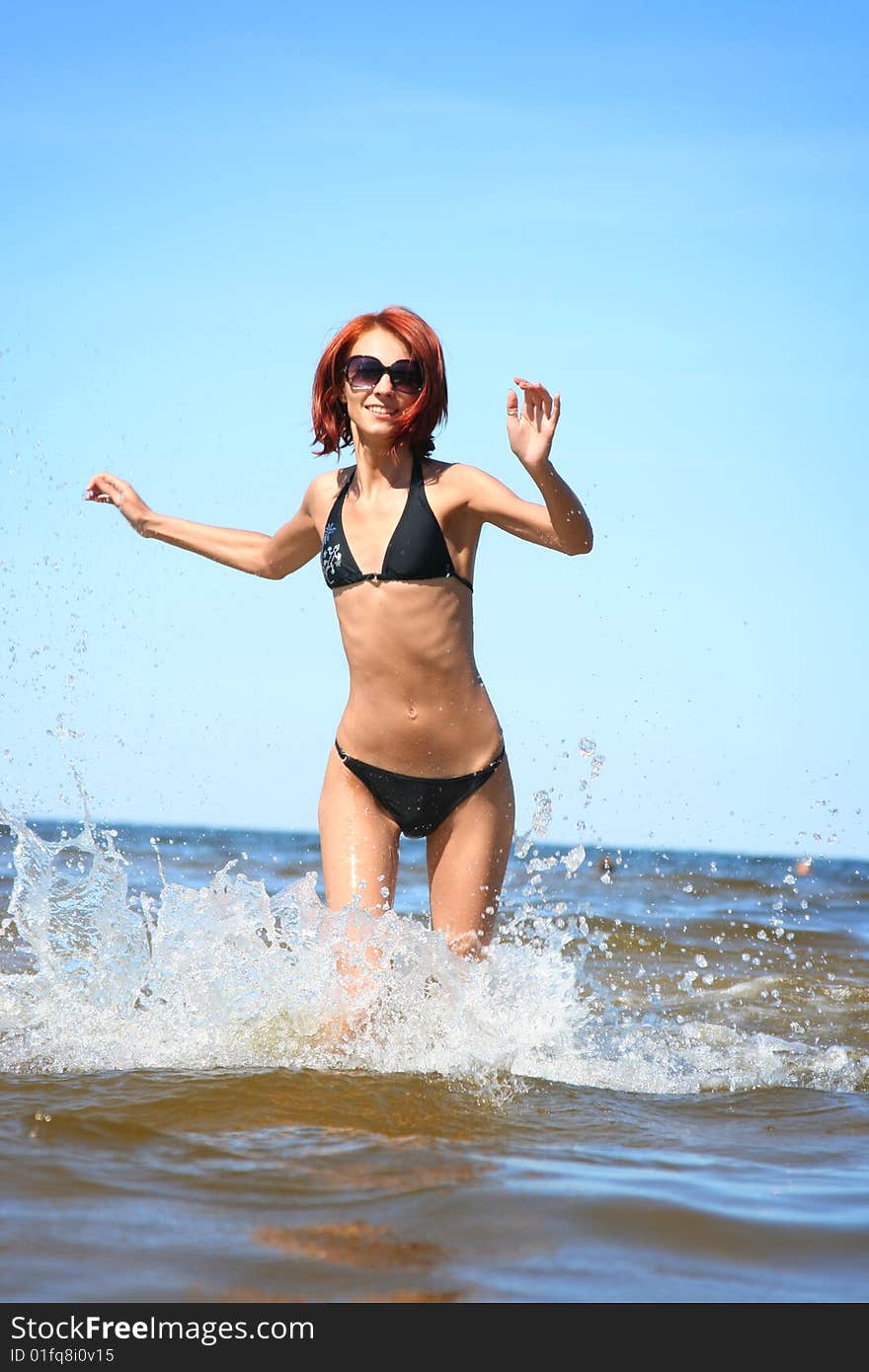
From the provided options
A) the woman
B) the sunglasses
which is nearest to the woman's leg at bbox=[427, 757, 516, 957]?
the woman

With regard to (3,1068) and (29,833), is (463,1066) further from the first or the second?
(29,833)

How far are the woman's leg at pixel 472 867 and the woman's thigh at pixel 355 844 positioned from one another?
0.55 feet

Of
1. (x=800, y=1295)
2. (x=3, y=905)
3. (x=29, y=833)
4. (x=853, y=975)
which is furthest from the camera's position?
(x=3, y=905)

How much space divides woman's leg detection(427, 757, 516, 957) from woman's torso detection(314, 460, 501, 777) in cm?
14

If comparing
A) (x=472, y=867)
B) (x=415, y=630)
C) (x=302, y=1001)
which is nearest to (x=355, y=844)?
(x=472, y=867)

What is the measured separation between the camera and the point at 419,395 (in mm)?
4539

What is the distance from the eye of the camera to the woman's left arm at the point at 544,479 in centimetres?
410

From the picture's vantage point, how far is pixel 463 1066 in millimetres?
4539

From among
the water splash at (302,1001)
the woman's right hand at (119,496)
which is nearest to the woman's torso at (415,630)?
the water splash at (302,1001)

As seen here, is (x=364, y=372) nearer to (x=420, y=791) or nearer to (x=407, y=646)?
(x=407, y=646)

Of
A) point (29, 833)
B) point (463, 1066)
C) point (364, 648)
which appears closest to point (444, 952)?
point (463, 1066)

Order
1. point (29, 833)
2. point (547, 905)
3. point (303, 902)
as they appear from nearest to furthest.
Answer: point (303, 902)
point (29, 833)
point (547, 905)

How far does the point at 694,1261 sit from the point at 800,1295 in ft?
0.78

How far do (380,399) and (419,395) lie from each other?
0.13 metres
